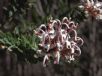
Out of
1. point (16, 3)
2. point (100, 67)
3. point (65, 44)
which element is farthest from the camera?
point (100, 67)

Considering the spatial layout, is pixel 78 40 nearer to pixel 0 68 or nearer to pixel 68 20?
pixel 68 20

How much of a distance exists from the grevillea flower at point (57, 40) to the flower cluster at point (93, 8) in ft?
0.57

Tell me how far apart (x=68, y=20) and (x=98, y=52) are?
2.79 m

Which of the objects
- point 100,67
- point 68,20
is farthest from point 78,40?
point 100,67

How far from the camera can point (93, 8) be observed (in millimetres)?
1757

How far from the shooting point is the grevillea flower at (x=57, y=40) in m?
1.49

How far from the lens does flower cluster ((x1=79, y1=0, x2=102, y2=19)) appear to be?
174 cm

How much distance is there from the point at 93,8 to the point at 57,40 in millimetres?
338

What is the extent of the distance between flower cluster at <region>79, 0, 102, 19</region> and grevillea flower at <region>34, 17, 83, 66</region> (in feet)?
0.57

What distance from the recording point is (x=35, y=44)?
1.52 metres

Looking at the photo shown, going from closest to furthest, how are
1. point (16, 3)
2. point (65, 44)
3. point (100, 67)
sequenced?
point (65, 44)
point (16, 3)
point (100, 67)

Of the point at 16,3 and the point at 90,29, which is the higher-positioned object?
the point at 16,3

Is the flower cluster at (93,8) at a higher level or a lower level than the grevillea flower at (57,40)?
higher

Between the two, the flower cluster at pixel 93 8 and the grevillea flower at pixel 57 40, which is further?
the flower cluster at pixel 93 8
